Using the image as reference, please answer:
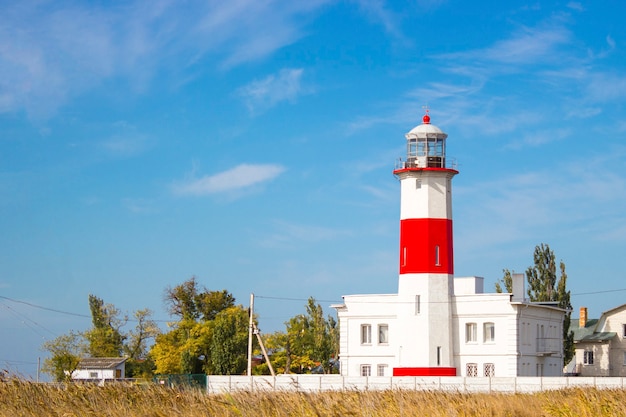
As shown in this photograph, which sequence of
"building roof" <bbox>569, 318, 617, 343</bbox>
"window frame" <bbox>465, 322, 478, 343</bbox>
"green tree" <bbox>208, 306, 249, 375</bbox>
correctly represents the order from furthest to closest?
1. "building roof" <bbox>569, 318, 617, 343</bbox>
2. "green tree" <bbox>208, 306, 249, 375</bbox>
3. "window frame" <bbox>465, 322, 478, 343</bbox>

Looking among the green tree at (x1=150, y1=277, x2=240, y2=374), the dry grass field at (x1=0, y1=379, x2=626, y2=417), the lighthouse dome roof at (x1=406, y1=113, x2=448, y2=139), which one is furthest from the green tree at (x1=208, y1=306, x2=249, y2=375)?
the dry grass field at (x1=0, y1=379, x2=626, y2=417)

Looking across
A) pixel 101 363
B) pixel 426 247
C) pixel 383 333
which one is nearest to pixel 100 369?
pixel 101 363

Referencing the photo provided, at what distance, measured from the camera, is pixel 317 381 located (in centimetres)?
4872

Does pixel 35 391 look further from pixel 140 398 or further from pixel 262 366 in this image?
pixel 262 366

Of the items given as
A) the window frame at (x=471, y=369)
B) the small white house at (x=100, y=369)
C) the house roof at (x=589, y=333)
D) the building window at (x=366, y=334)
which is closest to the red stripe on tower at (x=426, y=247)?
the building window at (x=366, y=334)

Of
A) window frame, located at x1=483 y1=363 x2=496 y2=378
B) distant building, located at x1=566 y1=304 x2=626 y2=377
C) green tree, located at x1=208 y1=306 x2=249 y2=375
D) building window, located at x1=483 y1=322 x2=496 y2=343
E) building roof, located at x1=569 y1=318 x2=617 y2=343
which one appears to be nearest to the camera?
window frame, located at x1=483 y1=363 x2=496 y2=378

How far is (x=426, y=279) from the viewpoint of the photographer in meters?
55.8

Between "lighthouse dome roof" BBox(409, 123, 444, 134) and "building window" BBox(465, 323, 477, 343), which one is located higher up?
"lighthouse dome roof" BBox(409, 123, 444, 134)

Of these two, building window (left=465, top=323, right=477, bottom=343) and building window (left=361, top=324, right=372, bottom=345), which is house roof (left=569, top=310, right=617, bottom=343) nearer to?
building window (left=465, top=323, right=477, bottom=343)

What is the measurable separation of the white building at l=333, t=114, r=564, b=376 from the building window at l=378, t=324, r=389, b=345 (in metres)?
0.06

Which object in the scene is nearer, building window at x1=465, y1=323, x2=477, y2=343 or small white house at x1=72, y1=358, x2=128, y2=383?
building window at x1=465, y1=323, x2=477, y2=343

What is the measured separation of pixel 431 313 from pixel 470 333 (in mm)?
2714

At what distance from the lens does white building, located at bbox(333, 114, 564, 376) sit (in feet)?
183

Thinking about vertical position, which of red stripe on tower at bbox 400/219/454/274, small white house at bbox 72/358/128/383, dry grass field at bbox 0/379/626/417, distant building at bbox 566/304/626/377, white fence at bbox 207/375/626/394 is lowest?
dry grass field at bbox 0/379/626/417
